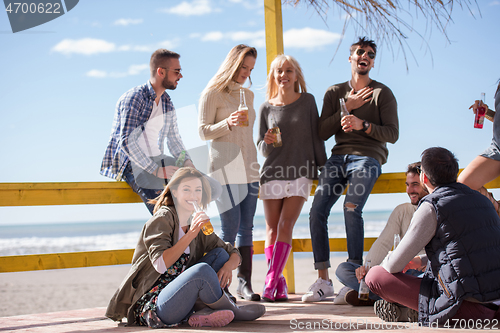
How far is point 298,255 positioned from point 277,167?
40.4 feet

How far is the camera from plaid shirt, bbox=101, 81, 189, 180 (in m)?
2.71

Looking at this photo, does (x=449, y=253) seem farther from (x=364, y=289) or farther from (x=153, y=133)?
(x=153, y=133)

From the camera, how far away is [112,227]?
21.4 m

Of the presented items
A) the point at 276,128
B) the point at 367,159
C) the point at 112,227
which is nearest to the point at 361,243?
the point at 367,159

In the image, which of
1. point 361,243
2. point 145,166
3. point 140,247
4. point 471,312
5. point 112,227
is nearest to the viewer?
point 471,312

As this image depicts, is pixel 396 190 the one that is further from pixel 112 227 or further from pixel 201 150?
pixel 112 227

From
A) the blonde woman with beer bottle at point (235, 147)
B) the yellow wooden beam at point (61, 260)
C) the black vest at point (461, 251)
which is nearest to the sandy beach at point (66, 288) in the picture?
the blonde woman with beer bottle at point (235, 147)

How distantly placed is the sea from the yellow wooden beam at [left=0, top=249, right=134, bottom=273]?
13.6 m

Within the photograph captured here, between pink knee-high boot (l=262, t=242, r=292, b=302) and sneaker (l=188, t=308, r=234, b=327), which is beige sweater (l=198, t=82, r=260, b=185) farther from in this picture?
sneaker (l=188, t=308, r=234, b=327)

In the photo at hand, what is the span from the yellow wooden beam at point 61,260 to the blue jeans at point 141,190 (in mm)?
517

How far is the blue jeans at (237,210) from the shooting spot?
118 inches

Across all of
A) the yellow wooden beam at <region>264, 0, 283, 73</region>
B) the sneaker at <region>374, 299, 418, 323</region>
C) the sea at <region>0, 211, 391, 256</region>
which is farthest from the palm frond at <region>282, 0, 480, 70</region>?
the sea at <region>0, 211, 391, 256</region>

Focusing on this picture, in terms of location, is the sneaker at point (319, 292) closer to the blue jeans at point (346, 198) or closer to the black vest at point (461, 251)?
the blue jeans at point (346, 198)

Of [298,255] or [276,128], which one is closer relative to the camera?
[276,128]
